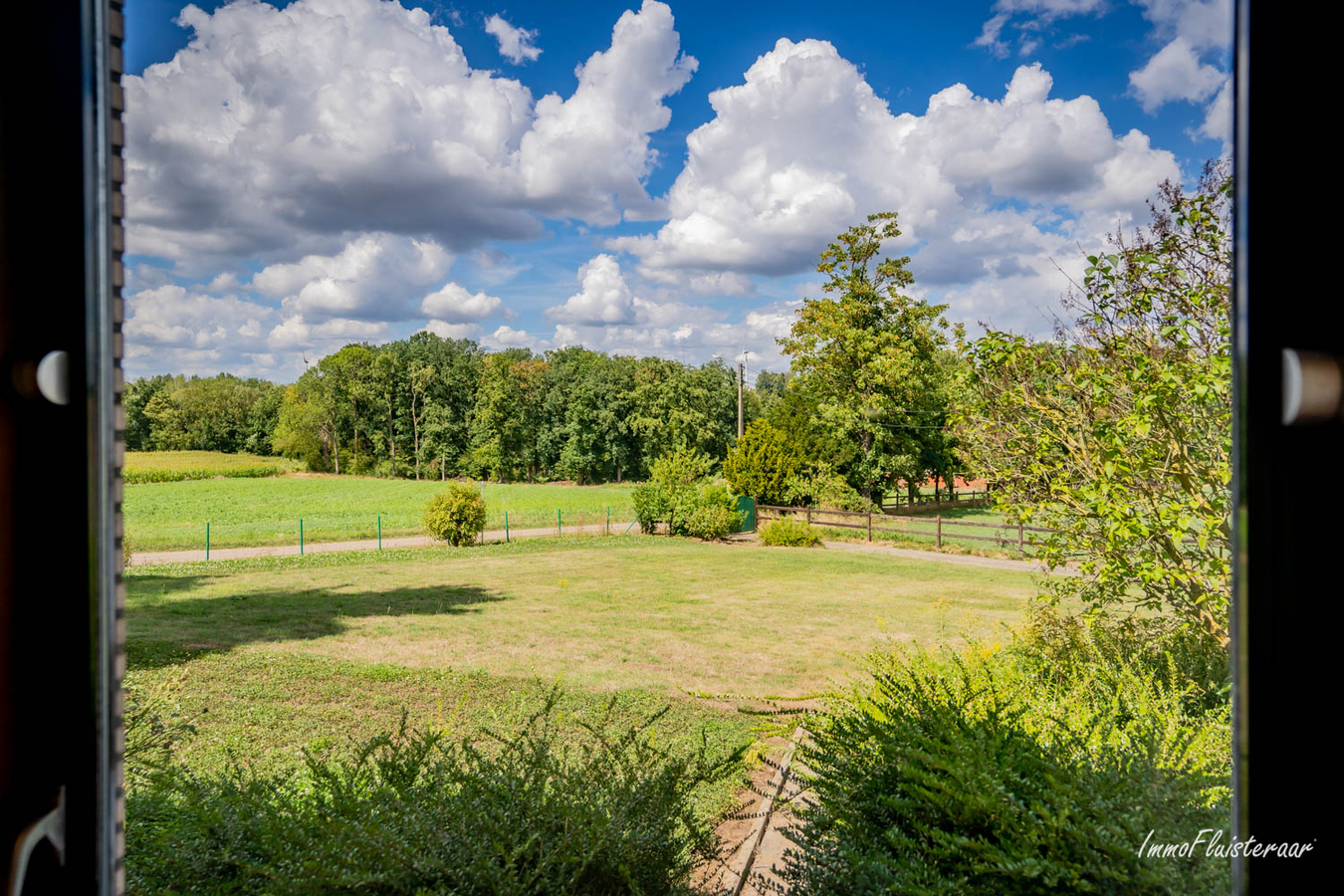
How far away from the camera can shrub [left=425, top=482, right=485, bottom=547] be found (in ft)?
45.5

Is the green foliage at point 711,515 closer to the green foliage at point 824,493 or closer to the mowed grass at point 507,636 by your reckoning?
the green foliage at point 824,493

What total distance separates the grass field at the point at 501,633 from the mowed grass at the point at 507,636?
2cm

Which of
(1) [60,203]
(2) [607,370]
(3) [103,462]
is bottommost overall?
(3) [103,462]

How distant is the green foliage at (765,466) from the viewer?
16.9 meters

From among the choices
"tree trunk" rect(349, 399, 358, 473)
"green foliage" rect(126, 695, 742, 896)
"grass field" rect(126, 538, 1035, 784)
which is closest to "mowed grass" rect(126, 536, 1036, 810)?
"grass field" rect(126, 538, 1035, 784)

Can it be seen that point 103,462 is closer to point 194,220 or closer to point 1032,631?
point 194,220

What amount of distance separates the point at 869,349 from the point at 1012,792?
16882 mm

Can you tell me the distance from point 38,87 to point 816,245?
60.4 feet

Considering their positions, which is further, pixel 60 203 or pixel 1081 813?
pixel 1081 813

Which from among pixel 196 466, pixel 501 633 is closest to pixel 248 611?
pixel 501 633

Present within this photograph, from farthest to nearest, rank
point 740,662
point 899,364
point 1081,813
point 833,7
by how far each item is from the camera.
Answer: point 899,364, point 740,662, point 833,7, point 1081,813

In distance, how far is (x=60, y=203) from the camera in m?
0.78

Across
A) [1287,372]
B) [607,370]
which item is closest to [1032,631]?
[1287,372]

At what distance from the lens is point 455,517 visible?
13.9m
